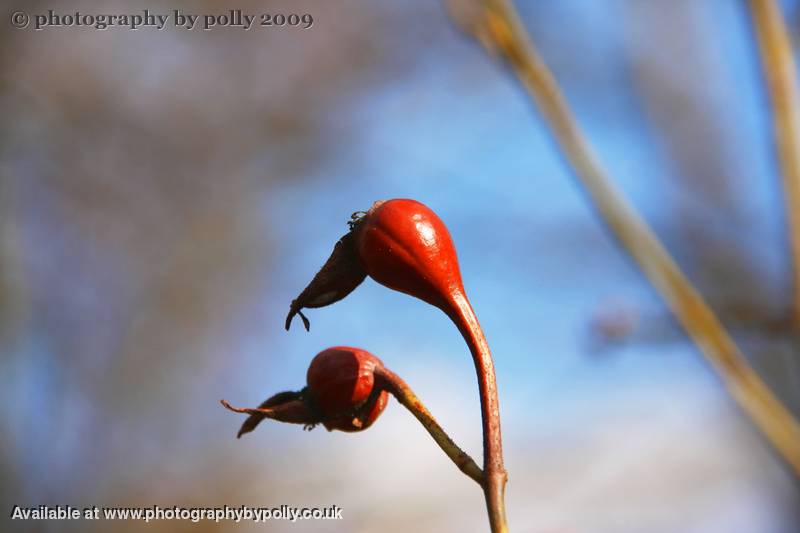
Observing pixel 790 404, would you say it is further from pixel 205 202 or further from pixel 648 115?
pixel 205 202

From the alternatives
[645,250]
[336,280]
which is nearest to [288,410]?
[336,280]

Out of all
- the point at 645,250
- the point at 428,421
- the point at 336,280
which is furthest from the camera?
the point at 645,250

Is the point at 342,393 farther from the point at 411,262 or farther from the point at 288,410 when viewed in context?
the point at 411,262

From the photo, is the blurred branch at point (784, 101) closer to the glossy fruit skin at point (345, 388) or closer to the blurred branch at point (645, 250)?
the blurred branch at point (645, 250)

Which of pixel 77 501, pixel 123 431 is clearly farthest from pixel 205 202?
pixel 77 501

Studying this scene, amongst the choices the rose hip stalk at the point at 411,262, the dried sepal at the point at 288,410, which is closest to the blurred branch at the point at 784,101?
the rose hip stalk at the point at 411,262

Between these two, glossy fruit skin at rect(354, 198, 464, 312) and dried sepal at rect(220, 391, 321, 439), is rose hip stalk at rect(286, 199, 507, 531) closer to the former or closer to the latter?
glossy fruit skin at rect(354, 198, 464, 312)
